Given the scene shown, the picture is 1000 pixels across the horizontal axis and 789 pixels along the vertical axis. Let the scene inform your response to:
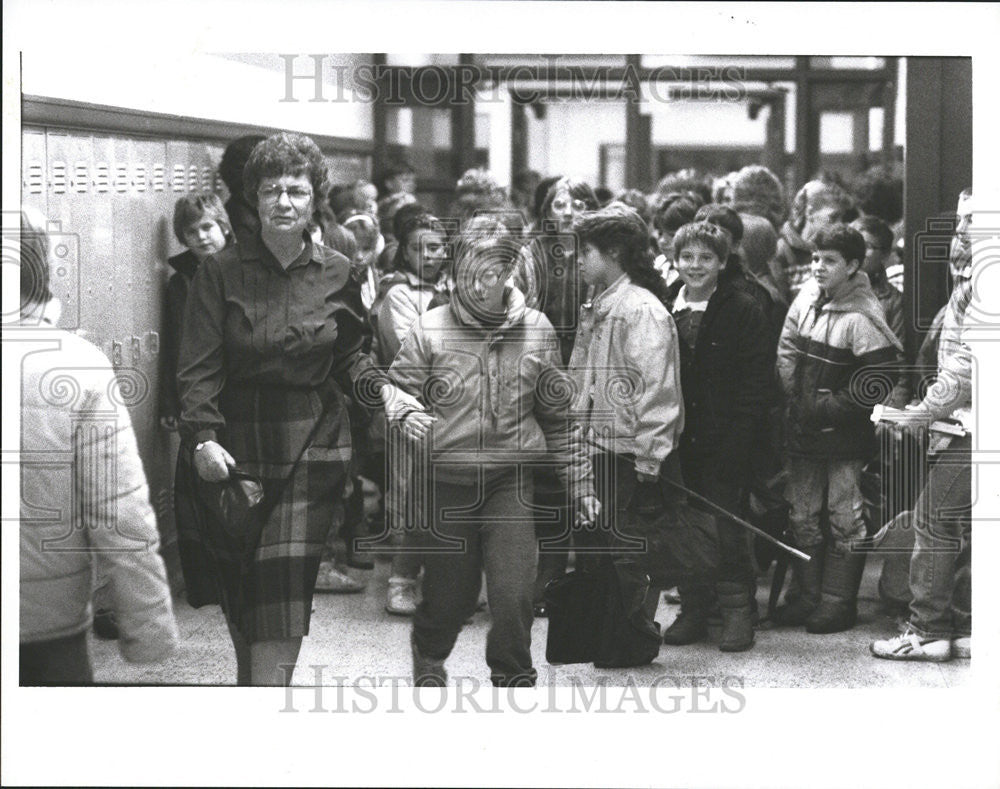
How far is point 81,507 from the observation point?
4.71 m

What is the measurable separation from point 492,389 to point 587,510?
0.45 m

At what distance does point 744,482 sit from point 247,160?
1762 mm

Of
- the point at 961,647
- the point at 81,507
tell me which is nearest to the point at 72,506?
the point at 81,507

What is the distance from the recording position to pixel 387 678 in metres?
5.06

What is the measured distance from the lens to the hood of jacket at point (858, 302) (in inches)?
210

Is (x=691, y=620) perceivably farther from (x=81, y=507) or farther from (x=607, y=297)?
(x=81, y=507)

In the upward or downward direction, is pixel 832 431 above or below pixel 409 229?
below

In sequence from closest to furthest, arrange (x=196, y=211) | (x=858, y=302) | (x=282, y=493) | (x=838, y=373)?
(x=282, y=493)
(x=196, y=211)
(x=838, y=373)
(x=858, y=302)

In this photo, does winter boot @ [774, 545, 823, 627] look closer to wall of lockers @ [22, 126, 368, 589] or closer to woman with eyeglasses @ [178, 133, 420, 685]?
woman with eyeglasses @ [178, 133, 420, 685]

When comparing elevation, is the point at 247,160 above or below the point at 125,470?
above

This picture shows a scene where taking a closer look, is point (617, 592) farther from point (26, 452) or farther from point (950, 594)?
Result: point (26, 452)

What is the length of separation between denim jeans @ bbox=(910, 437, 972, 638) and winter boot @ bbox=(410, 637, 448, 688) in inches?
56.7

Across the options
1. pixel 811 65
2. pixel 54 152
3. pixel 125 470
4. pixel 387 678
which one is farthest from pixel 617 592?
pixel 811 65

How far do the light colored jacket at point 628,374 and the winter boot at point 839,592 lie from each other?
0.72 meters
